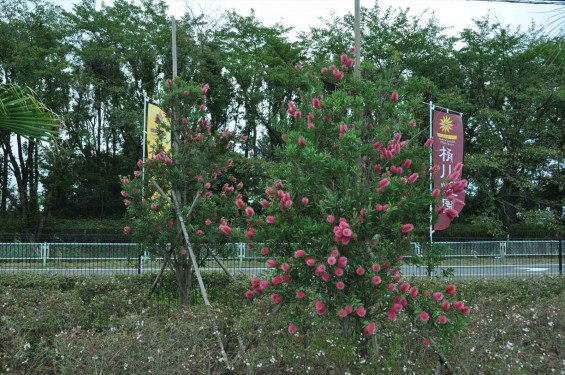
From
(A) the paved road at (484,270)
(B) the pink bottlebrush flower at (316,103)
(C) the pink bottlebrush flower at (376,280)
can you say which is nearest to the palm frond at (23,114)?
(B) the pink bottlebrush flower at (316,103)

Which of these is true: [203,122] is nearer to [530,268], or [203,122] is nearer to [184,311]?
[184,311]

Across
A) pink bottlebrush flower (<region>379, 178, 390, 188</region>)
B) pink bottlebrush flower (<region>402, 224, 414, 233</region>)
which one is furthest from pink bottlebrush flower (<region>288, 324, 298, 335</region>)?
pink bottlebrush flower (<region>379, 178, 390, 188</region>)

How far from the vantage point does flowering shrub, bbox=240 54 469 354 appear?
3670 millimetres

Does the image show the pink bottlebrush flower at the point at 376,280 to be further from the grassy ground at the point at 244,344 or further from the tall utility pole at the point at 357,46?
the tall utility pole at the point at 357,46

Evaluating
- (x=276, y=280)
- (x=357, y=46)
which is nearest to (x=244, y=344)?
(x=276, y=280)

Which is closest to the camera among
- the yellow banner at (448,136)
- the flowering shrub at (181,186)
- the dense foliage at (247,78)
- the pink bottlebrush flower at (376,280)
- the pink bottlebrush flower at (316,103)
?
the pink bottlebrush flower at (376,280)

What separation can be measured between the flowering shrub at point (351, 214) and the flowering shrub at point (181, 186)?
282cm

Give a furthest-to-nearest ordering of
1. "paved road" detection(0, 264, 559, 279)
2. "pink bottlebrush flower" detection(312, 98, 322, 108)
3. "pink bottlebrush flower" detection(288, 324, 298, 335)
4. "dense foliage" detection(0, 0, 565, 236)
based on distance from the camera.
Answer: "dense foliage" detection(0, 0, 565, 236) → "paved road" detection(0, 264, 559, 279) → "pink bottlebrush flower" detection(312, 98, 322, 108) → "pink bottlebrush flower" detection(288, 324, 298, 335)

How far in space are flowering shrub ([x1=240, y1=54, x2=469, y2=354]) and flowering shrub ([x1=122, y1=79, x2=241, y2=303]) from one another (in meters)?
2.82

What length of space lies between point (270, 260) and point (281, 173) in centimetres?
68

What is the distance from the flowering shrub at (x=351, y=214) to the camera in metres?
3.67

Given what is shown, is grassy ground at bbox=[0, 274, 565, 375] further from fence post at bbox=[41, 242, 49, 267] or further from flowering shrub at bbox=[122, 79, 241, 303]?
fence post at bbox=[41, 242, 49, 267]

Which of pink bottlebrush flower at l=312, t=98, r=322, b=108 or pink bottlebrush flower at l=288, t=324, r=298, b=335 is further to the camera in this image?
pink bottlebrush flower at l=312, t=98, r=322, b=108

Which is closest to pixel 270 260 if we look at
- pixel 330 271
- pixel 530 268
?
pixel 330 271
